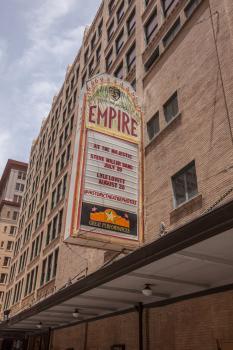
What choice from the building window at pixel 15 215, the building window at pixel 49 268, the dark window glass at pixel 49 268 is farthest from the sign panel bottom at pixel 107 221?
the building window at pixel 15 215

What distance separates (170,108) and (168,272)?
9263 mm

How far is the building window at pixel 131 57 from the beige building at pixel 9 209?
159 feet

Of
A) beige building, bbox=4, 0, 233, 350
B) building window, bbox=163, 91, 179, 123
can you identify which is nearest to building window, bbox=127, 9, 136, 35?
beige building, bbox=4, 0, 233, 350

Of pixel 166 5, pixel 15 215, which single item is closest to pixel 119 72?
pixel 166 5

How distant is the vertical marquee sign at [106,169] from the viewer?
1216 cm

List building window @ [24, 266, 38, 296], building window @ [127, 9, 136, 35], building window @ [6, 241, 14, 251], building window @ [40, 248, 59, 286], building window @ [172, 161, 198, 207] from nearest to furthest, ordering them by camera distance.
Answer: building window @ [172, 161, 198, 207]
building window @ [127, 9, 136, 35]
building window @ [40, 248, 59, 286]
building window @ [24, 266, 38, 296]
building window @ [6, 241, 14, 251]

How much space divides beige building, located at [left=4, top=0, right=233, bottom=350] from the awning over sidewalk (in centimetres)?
170

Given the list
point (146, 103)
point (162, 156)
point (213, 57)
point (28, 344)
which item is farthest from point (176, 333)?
point (28, 344)

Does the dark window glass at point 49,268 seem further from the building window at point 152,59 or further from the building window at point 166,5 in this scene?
the building window at point 166,5

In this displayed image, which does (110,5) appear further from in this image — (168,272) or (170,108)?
(168,272)

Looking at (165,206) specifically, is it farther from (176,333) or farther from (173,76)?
(173,76)

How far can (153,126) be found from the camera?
18.6 m

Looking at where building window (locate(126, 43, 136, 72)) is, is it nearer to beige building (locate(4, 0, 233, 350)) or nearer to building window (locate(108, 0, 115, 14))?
beige building (locate(4, 0, 233, 350))

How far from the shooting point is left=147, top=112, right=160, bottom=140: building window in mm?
18236
